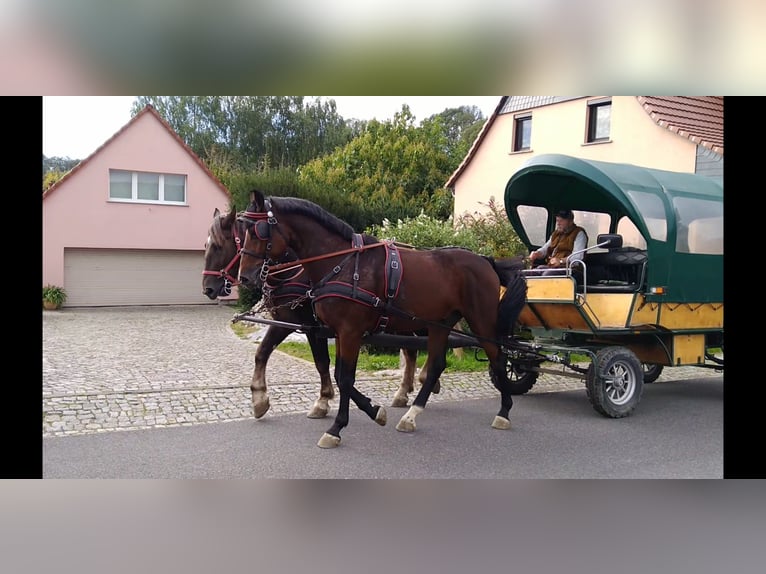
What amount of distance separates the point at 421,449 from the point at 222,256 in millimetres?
2244

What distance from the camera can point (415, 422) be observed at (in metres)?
5.66

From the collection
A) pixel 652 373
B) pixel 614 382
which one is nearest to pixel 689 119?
pixel 652 373

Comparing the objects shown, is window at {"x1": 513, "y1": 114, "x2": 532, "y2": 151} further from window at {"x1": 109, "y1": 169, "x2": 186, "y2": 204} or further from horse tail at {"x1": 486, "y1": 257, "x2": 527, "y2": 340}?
window at {"x1": 109, "y1": 169, "x2": 186, "y2": 204}

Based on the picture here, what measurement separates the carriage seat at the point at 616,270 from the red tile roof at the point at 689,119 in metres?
2.49

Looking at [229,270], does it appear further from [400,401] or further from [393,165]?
[393,165]

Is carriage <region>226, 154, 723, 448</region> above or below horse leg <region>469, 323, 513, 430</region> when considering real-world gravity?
above

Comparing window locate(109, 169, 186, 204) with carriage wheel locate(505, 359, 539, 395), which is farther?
window locate(109, 169, 186, 204)

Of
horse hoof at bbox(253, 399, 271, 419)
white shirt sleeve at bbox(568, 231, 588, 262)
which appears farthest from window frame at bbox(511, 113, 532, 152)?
horse hoof at bbox(253, 399, 271, 419)

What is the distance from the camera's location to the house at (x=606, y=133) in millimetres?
8461

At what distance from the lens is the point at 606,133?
30.6ft

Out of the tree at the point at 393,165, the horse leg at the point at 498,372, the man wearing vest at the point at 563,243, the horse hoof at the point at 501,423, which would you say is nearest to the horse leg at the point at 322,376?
the horse leg at the point at 498,372

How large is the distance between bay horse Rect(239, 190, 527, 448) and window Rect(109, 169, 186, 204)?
7.67m

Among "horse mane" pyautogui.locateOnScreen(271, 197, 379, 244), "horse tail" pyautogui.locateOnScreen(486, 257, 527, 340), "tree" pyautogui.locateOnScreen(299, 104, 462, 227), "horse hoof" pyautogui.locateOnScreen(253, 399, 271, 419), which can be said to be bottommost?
"horse hoof" pyautogui.locateOnScreen(253, 399, 271, 419)

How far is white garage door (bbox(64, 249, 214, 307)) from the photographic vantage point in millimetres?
10531
